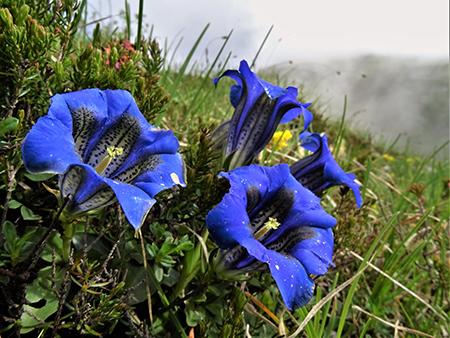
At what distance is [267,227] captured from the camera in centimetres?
90

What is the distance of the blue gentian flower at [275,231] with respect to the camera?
73 cm

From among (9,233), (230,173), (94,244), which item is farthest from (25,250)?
(230,173)

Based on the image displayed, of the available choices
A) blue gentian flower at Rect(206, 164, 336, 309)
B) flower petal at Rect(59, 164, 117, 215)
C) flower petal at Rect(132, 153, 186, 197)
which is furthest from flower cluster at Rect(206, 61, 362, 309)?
flower petal at Rect(59, 164, 117, 215)

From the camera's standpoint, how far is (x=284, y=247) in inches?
38.4

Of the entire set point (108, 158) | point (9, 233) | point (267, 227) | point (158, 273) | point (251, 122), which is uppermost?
point (251, 122)

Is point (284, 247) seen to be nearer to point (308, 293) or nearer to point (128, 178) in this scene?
point (308, 293)

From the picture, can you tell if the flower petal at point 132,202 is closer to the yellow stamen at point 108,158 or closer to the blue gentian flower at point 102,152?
the blue gentian flower at point 102,152

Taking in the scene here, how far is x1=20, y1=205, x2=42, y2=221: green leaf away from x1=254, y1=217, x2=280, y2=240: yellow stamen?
0.61 meters

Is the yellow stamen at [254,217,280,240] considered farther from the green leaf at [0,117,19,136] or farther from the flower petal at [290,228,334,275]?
the green leaf at [0,117,19,136]

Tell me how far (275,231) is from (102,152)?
1.83 feet

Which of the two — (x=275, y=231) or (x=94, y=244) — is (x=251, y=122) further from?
(x=94, y=244)

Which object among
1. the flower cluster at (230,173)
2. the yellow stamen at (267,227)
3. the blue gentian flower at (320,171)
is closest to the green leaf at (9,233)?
the flower cluster at (230,173)

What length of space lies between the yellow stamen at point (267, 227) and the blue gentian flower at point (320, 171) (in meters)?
0.28

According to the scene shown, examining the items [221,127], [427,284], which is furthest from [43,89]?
[427,284]
